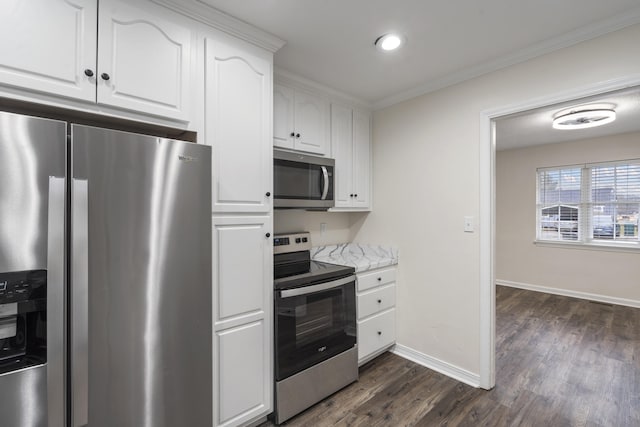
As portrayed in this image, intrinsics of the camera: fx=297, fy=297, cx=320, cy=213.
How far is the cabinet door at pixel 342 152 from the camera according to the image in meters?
2.77

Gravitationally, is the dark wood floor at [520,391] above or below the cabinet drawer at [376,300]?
below

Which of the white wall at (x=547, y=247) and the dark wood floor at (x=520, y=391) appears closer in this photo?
the dark wood floor at (x=520, y=391)

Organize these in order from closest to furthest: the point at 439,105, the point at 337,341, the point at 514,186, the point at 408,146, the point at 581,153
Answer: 1. the point at 337,341
2. the point at 439,105
3. the point at 408,146
4. the point at 581,153
5. the point at 514,186

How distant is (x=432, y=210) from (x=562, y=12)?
1518 mm

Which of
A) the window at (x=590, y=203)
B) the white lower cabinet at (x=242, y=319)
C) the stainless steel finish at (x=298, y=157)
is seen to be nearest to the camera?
the white lower cabinet at (x=242, y=319)

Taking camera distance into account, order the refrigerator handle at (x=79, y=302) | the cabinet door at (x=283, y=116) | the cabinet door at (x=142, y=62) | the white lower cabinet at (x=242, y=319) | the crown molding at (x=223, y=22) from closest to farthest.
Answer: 1. the refrigerator handle at (x=79, y=302)
2. the cabinet door at (x=142, y=62)
3. the crown molding at (x=223, y=22)
4. the white lower cabinet at (x=242, y=319)
5. the cabinet door at (x=283, y=116)

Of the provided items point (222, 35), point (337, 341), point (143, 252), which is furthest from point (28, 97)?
point (337, 341)

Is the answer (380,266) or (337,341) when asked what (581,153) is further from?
(337,341)

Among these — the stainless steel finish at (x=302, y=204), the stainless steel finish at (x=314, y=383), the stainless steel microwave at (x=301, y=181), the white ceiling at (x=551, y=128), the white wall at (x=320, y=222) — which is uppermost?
the white ceiling at (x=551, y=128)

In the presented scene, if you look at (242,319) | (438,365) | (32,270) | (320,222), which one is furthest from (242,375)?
(438,365)

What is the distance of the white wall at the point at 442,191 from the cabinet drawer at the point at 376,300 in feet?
0.35

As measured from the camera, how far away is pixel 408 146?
2826 millimetres

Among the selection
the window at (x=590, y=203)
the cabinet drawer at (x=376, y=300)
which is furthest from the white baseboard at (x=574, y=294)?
the cabinet drawer at (x=376, y=300)

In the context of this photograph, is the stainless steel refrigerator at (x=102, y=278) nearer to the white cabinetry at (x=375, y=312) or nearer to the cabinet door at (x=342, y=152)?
the white cabinetry at (x=375, y=312)
